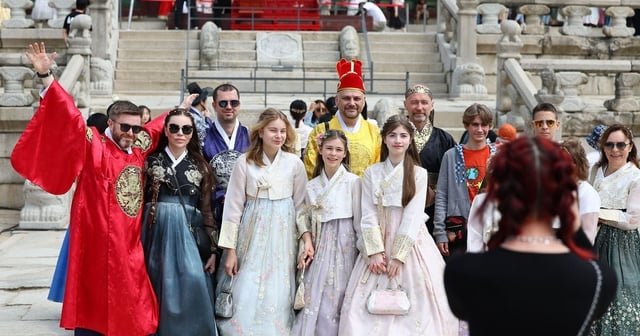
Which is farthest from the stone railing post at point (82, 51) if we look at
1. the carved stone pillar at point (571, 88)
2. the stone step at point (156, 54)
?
the carved stone pillar at point (571, 88)

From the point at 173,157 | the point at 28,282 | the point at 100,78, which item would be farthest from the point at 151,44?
the point at 173,157

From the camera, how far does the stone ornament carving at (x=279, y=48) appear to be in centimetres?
1794

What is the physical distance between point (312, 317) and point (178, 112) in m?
1.54

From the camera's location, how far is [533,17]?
17.9 meters

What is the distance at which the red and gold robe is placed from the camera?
6.98 metres

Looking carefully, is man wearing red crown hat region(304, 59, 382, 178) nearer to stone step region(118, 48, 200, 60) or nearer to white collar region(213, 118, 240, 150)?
white collar region(213, 118, 240, 150)

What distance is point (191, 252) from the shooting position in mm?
7168

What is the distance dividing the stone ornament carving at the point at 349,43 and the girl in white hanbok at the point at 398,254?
35.0 feet

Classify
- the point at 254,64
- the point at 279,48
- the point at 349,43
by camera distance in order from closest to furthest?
the point at 254,64 < the point at 349,43 < the point at 279,48

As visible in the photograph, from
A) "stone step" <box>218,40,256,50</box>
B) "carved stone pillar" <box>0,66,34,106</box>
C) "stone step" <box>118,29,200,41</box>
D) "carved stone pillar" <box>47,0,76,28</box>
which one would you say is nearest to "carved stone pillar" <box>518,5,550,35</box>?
"stone step" <box>218,40,256,50</box>

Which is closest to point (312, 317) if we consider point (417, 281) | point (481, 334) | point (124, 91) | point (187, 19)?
point (417, 281)

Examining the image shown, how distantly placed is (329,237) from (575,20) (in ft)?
38.6

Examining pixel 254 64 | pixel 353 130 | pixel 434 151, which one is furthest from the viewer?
pixel 254 64

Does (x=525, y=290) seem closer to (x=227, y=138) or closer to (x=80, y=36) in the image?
(x=227, y=138)
